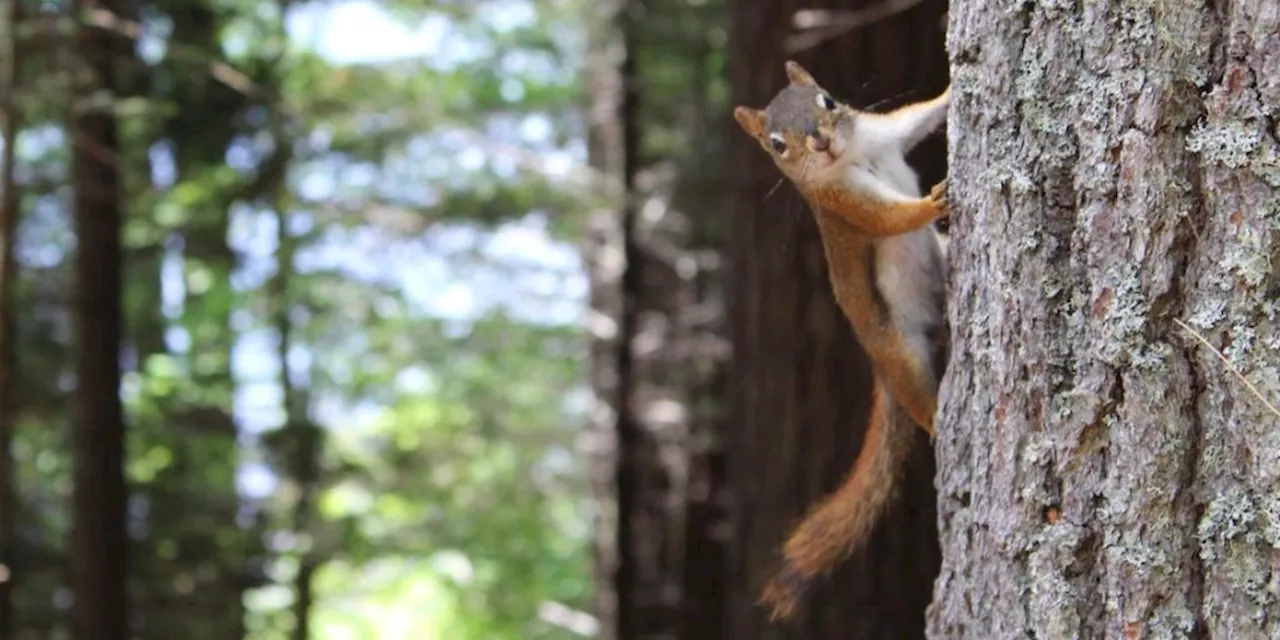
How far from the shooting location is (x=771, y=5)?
385cm

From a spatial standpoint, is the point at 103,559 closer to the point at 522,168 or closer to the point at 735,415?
the point at 735,415

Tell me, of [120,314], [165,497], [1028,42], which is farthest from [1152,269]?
[165,497]

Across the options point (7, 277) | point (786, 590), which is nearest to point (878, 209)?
point (786, 590)

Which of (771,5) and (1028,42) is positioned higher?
(771,5)

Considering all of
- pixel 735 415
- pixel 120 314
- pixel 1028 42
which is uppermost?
pixel 1028 42

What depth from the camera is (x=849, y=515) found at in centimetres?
193

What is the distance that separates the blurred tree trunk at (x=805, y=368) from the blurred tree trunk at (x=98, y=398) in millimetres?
2396

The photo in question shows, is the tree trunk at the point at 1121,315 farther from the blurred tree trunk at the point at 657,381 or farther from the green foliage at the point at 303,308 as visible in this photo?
the blurred tree trunk at the point at 657,381

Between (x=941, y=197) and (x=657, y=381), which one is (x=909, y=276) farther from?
(x=657, y=381)

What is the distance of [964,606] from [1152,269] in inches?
20.3

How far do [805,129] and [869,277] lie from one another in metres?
0.28

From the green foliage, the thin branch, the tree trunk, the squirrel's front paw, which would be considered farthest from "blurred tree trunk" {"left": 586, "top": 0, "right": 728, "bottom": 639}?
the thin branch

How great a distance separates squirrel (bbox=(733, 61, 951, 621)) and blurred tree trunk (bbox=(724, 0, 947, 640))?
37.2 inches

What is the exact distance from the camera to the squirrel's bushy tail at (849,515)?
1.89 meters
